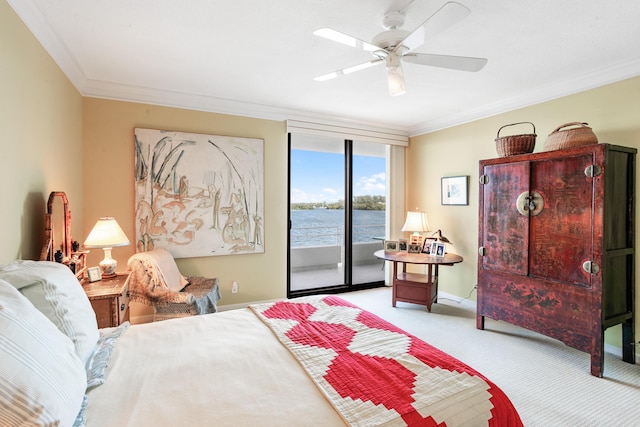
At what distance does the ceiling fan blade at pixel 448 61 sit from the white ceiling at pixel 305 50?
242mm

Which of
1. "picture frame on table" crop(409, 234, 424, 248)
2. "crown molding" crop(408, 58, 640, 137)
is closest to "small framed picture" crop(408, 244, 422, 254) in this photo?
"picture frame on table" crop(409, 234, 424, 248)

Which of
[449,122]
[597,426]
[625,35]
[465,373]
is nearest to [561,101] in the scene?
[625,35]

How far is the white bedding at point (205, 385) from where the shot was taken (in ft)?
3.37

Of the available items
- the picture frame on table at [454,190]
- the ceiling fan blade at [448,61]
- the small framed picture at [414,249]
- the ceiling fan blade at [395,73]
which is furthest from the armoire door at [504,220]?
the ceiling fan blade at [395,73]

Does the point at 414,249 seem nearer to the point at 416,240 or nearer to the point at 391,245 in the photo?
the point at 416,240

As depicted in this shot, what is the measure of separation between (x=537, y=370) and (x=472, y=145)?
2603mm

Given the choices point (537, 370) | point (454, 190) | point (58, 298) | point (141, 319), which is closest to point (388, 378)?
point (58, 298)

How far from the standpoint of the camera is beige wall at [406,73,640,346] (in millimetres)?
2736

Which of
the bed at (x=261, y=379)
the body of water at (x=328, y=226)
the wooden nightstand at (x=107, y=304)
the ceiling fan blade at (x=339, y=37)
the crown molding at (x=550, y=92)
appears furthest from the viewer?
the body of water at (x=328, y=226)

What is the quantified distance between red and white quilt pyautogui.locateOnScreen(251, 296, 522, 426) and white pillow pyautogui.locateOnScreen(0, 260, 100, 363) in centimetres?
84

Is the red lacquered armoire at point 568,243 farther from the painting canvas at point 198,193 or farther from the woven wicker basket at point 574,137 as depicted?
the painting canvas at point 198,193

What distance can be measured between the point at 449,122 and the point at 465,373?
3.69m

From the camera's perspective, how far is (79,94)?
3.05 m

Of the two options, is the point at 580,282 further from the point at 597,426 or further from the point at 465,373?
the point at 465,373
